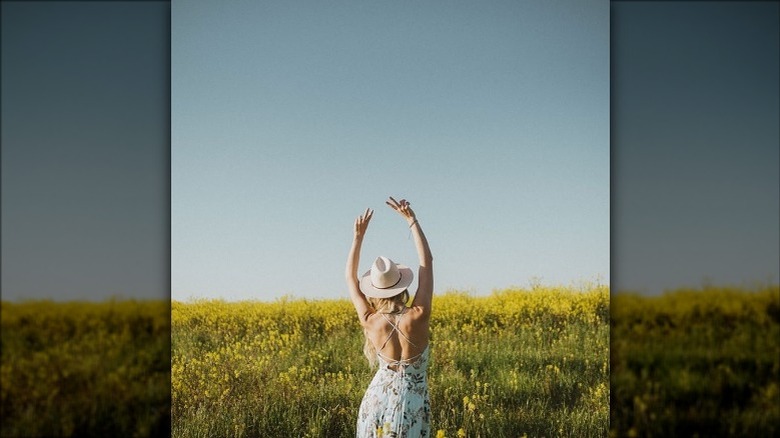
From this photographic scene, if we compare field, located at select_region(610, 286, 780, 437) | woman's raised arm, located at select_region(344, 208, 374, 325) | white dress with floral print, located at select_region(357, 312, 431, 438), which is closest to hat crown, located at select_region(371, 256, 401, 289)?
woman's raised arm, located at select_region(344, 208, 374, 325)

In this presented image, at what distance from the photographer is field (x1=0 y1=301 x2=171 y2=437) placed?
468 cm

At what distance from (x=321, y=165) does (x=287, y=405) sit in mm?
1475

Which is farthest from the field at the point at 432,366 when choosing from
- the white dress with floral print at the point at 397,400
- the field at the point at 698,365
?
the white dress with floral print at the point at 397,400

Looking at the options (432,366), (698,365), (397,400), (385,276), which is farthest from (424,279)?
(698,365)

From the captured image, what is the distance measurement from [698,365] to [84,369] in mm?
3529

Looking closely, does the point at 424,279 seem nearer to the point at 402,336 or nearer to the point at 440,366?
the point at 402,336

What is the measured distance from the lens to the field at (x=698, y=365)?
4883mm

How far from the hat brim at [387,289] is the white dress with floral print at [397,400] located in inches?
7.3

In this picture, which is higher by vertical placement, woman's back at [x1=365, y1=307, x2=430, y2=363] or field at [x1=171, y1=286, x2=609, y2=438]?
woman's back at [x1=365, y1=307, x2=430, y2=363]

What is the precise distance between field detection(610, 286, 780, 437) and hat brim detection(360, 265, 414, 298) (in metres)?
1.54

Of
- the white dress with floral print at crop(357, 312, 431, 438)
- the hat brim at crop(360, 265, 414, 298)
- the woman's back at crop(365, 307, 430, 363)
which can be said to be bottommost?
the white dress with floral print at crop(357, 312, 431, 438)

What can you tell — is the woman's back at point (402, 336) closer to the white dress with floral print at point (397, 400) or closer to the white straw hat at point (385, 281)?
the white dress with floral print at point (397, 400)

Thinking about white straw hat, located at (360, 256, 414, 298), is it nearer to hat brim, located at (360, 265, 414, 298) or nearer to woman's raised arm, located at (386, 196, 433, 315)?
hat brim, located at (360, 265, 414, 298)

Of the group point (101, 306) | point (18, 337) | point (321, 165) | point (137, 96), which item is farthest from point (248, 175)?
point (18, 337)
